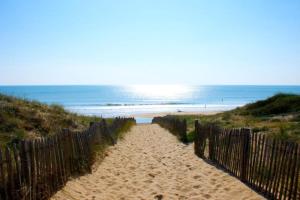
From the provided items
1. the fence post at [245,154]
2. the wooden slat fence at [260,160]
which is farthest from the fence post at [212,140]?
the fence post at [245,154]

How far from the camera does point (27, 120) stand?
1427 cm

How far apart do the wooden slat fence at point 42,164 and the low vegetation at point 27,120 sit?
3724mm

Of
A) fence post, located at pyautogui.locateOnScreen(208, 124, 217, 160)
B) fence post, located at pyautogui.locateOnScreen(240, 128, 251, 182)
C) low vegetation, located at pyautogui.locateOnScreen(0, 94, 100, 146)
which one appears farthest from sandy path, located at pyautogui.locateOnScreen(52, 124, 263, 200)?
low vegetation, located at pyautogui.locateOnScreen(0, 94, 100, 146)

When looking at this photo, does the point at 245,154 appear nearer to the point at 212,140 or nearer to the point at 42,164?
the point at 212,140

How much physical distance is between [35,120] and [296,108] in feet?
61.0

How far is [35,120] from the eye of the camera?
1448cm

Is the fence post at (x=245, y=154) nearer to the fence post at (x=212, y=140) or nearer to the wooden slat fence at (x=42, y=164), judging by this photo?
the fence post at (x=212, y=140)

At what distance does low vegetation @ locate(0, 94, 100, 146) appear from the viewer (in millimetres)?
12805

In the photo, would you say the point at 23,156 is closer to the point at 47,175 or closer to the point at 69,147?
the point at 47,175

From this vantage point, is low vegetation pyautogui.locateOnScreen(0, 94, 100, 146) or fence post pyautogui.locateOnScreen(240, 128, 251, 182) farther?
low vegetation pyautogui.locateOnScreen(0, 94, 100, 146)

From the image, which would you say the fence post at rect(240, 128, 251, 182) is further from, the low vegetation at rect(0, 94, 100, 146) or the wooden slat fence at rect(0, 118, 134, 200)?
the low vegetation at rect(0, 94, 100, 146)

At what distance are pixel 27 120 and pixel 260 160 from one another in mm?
9861

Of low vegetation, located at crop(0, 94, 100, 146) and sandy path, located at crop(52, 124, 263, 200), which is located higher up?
low vegetation, located at crop(0, 94, 100, 146)

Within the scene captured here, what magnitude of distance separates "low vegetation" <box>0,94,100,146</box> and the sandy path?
3534 millimetres
